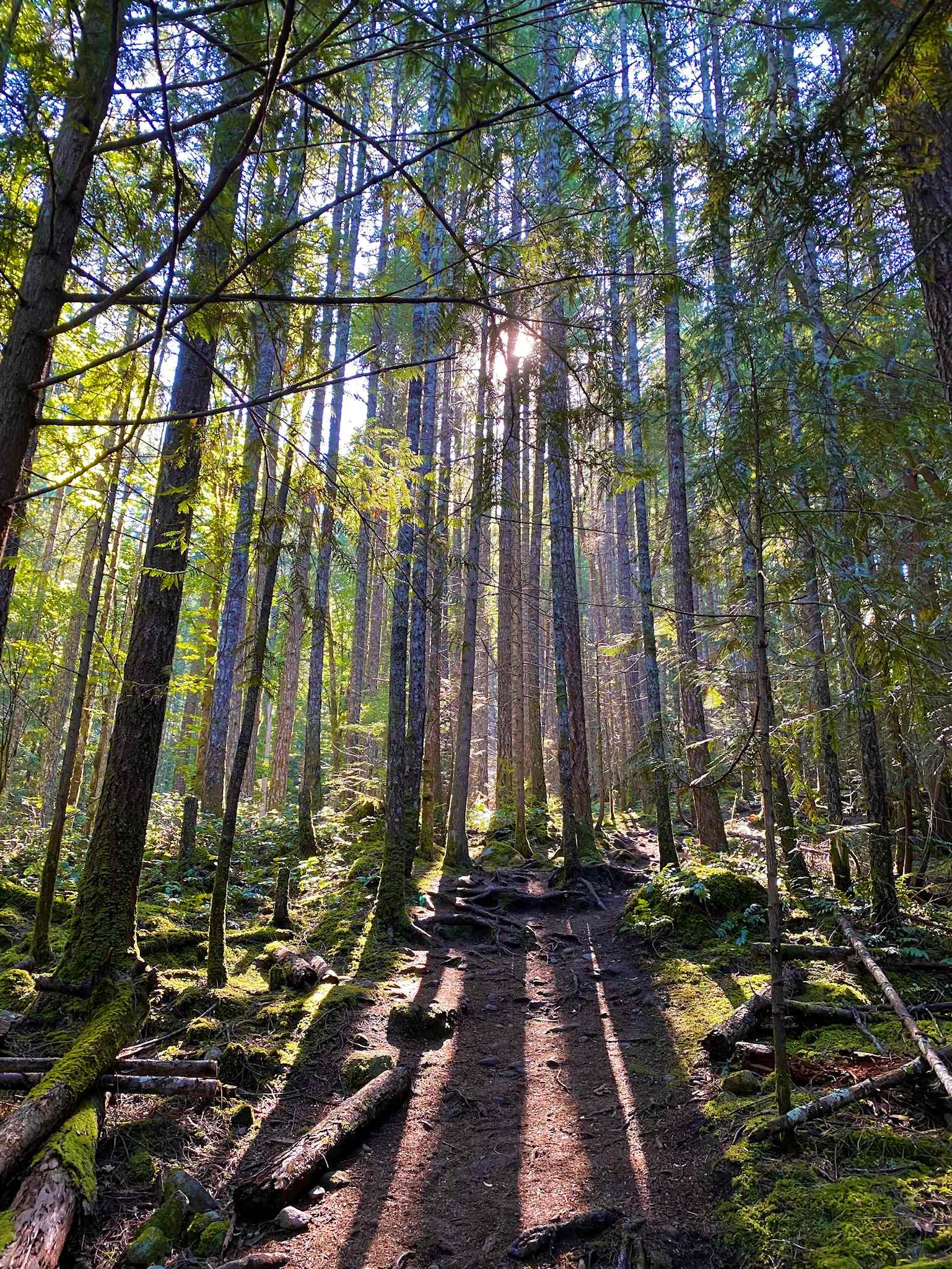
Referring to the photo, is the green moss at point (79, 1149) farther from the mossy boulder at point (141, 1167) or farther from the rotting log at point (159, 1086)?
the rotting log at point (159, 1086)

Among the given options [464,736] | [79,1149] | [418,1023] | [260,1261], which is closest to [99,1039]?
[79,1149]

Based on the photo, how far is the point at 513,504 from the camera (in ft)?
20.5

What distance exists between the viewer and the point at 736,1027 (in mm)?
4840

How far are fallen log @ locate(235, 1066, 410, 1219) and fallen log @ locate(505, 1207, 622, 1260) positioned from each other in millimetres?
1170

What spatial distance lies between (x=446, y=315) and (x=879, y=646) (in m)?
4.17

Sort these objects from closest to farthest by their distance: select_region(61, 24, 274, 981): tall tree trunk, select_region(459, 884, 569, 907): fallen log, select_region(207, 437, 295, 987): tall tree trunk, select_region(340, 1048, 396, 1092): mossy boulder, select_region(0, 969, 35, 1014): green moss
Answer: select_region(340, 1048, 396, 1092): mossy boulder → select_region(0, 969, 35, 1014): green moss → select_region(61, 24, 274, 981): tall tree trunk → select_region(207, 437, 295, 987): tall tree trunk → select_region(459, 884, 569, 907): fallen log

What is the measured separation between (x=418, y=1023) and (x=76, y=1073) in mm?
2733

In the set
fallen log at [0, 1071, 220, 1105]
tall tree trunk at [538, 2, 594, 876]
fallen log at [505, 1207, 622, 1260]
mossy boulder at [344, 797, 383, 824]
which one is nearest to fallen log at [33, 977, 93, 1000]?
fallen log at [0, 1071, 220, 1105]

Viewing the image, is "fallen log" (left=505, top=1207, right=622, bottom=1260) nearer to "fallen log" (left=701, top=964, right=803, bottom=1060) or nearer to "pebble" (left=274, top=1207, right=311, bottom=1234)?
"pebble" (left=274, top=1207, right=311, bottom=1234)

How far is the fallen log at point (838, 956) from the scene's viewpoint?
565 centimetres

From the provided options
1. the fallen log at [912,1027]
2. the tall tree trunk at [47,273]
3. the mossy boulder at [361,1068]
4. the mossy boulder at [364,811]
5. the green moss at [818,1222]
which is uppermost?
the tall tree trunk at [47,273]

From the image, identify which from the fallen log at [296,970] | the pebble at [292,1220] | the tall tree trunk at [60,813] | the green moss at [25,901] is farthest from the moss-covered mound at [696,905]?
the green moss at [25,901]

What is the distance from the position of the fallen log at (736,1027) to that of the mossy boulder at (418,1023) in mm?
2157

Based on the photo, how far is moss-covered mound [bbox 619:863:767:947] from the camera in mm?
7965
